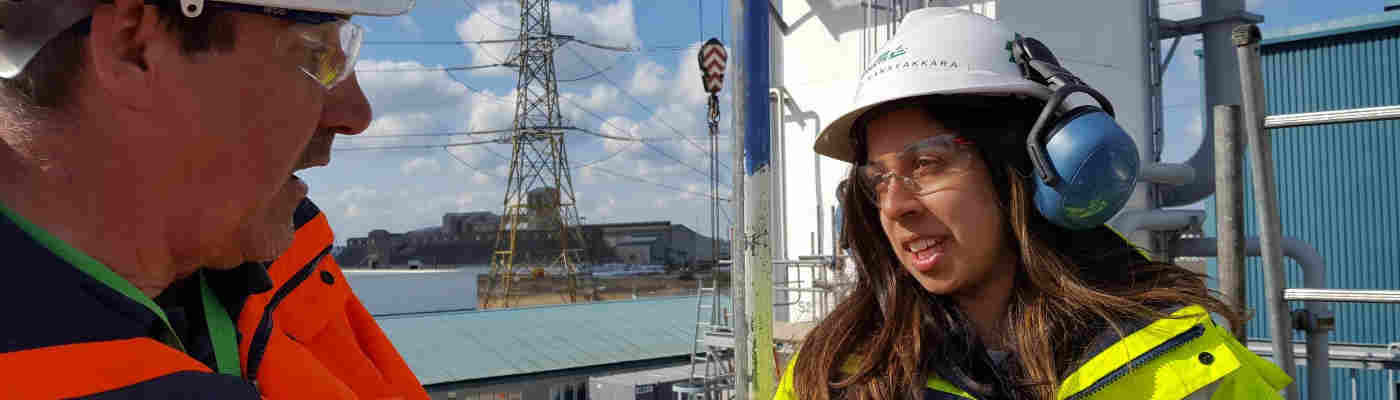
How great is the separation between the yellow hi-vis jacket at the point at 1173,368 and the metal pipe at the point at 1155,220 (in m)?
6.88

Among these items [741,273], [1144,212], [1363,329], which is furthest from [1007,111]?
[1363,329]

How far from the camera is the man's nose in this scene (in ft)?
5.49

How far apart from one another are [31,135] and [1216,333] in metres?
2.18

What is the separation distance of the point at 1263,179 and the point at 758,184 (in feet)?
8.81

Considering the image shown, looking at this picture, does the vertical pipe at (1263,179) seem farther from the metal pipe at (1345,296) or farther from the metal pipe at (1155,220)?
the metal pipe at (1155,220)

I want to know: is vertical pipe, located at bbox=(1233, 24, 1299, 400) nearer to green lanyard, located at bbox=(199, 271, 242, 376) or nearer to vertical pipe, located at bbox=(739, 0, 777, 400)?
vertical pipe, located at bbox=(739, 0, 777, 400)

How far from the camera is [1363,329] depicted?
44.8 ft

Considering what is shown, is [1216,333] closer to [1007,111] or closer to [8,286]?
[1007,111]

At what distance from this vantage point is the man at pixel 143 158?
52.4 inches

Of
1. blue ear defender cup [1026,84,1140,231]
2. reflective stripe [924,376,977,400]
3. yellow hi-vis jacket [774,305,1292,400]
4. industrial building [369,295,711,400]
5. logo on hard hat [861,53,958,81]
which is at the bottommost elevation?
industrial building [369,295,711,400]

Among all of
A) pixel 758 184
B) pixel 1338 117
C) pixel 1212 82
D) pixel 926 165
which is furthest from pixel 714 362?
pixel 926 165

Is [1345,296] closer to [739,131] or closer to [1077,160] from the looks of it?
[1077,160]

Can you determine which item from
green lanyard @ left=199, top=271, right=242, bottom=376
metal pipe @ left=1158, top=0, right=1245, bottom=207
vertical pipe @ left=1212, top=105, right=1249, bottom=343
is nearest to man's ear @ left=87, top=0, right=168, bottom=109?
green lanyard @ left=199, top=271, right=242, bottom=376

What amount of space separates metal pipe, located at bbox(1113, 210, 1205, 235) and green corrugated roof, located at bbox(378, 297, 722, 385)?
9922 millimetres
